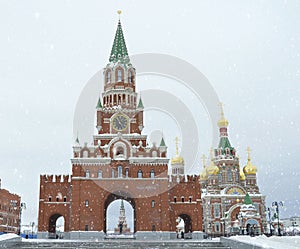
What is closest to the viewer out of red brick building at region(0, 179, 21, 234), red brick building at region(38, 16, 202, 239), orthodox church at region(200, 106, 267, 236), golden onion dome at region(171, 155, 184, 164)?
red brick building at region(38, 16, 202, 239)

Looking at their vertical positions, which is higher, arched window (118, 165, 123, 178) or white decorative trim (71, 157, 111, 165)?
white decorative trim (71, 157, 111, 165)

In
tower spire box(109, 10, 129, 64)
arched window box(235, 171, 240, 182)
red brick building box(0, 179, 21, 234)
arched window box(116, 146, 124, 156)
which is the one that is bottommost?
red brick building box(0, 179, 21, 234)

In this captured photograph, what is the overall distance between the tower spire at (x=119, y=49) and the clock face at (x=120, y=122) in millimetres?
7506

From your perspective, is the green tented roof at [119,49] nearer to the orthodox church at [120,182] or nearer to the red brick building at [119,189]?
the orthodox church at [120,182]

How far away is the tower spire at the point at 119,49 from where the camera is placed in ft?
155

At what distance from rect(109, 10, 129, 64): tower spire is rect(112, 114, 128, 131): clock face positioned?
7.51 metres

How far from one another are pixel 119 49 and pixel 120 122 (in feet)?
33.1

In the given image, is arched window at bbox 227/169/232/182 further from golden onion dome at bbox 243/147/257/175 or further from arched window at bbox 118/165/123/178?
arched window at bbox 118/165/123/178

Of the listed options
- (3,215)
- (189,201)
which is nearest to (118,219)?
(3,215)

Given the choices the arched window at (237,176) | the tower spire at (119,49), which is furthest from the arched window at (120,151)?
the arched window at (237,176)

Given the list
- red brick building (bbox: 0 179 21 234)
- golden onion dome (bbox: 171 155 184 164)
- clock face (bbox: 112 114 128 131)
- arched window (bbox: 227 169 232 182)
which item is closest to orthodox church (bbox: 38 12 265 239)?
clock face (bbox: 112 114 128 131)

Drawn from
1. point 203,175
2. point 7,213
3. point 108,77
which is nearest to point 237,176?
point 203,175

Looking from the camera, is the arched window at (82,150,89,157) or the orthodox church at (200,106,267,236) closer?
the arched window at (82,150,89,157)

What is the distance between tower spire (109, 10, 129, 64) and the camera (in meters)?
47.2
